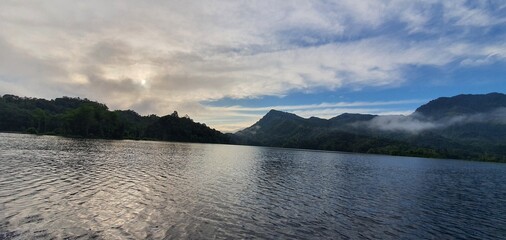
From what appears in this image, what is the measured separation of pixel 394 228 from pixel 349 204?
11.8m

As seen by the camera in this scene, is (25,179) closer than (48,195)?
No

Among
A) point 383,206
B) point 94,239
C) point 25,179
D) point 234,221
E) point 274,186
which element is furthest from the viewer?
point 274,186

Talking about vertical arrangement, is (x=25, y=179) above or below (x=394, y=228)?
above

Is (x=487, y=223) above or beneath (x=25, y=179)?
beneath

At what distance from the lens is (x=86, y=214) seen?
29.1 metres

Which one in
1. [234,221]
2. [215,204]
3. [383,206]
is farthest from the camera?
[383,206]

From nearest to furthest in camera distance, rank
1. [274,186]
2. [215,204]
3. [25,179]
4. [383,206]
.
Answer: [215,204] < [25,179] < [383,206] < [274,186]

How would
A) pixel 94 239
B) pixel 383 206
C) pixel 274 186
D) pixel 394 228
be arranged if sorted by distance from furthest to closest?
pixel 274 186 < pixel 383 206 < pixel 394 228 < pixel 94 239

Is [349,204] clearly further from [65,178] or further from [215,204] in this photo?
[65,178]

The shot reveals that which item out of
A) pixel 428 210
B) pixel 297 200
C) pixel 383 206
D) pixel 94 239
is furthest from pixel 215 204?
pixel 428 210

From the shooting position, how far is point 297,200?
1804 inches

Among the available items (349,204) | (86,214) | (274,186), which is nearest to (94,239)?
(86,214)

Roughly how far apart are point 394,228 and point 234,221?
1770 centimetres

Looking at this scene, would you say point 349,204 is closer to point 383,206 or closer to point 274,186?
point 383,206
